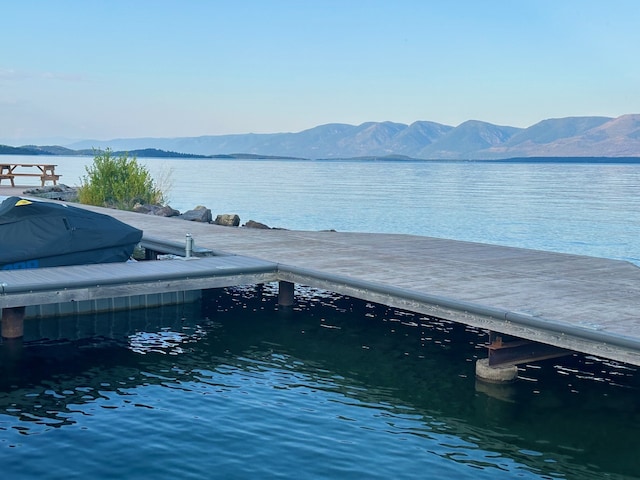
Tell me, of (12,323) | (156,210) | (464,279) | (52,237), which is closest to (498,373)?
(464,279)

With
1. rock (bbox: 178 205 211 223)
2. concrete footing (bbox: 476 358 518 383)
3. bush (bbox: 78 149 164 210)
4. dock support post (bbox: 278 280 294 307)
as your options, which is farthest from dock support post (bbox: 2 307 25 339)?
bush (bbox: 78 149 164 210)

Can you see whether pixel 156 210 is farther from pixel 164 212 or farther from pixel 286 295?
pixel 286 295

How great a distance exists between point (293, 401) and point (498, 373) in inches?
132

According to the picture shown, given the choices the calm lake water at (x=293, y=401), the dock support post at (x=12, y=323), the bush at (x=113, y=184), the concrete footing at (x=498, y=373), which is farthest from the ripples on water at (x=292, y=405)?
the bush at (x=113, y=184)

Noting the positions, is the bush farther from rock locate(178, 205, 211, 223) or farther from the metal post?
the metal post

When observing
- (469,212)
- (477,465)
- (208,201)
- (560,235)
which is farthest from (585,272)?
(208,201)

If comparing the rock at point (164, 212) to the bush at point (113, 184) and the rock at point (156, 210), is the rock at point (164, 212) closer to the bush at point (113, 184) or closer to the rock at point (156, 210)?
the rock at point (156, 210)

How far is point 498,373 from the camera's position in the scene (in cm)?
1205

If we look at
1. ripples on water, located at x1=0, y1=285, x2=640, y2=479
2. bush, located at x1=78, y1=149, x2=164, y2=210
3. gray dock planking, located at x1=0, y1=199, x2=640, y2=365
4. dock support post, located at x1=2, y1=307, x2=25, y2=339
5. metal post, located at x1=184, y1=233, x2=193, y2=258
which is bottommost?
ripples on water, located at x1=0, y1=285, x2=640, y2=479

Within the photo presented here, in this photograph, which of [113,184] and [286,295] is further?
[113,184]

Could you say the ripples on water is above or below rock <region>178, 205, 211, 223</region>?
below

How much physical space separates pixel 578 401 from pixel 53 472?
749cm

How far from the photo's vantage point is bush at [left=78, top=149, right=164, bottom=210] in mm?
31281

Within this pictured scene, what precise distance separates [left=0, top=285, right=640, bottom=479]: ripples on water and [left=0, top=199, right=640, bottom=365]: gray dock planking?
3.84 ft
